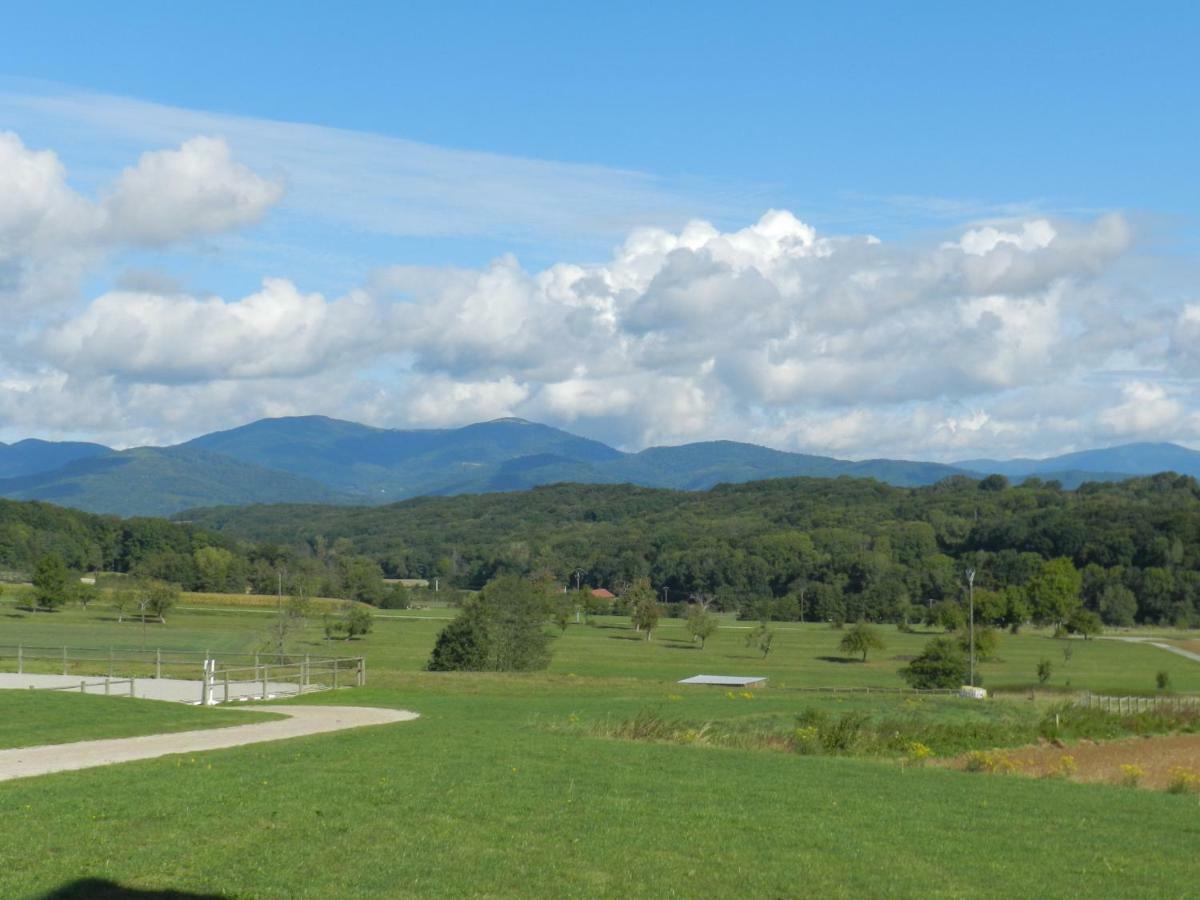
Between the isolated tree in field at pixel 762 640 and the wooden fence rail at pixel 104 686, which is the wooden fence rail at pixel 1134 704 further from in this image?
the isolated tree in field at pixel 762 640

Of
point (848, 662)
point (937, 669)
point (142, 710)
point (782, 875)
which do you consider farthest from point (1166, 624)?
point (782, 875)

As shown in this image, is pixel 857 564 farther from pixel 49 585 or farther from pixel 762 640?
pixel 49 585

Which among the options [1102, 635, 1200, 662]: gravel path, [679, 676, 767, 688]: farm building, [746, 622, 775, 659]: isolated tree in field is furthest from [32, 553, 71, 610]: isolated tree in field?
[1102, 635, 1200, 662]: gravel path

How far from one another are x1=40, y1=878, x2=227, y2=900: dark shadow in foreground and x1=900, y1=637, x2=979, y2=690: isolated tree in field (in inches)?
2145

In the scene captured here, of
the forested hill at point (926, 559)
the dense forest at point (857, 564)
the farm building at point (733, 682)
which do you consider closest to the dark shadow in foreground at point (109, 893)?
the farm building at point (733, 682)

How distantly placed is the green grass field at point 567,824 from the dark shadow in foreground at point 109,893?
15 centimetres

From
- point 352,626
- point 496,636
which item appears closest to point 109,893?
point 496,636

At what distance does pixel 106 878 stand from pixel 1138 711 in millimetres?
38804

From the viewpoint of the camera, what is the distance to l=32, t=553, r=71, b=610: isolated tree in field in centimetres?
9656

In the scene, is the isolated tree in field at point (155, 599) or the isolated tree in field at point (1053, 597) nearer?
the isolated tree in field at point (155, 599)

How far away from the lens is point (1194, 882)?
469 inches

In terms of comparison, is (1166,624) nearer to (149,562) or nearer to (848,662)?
(848,662)

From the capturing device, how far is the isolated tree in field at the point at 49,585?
317 feet

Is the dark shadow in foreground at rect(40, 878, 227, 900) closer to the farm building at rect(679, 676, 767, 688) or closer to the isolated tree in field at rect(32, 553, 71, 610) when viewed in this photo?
the farm building at rect(679, 676, 767, 688)
